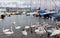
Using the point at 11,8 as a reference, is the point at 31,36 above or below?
above

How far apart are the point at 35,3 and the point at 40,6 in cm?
76

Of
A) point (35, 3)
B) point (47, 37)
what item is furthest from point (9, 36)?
point (35, 3)

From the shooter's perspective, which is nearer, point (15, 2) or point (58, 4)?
point (58, 4)

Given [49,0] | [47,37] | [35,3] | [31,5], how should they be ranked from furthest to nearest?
[31,5]
[35,3]
[49,0]
[47,37]

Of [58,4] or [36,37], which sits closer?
[36,37]

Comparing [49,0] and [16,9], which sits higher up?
[49,0]

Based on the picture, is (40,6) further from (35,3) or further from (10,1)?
(10,1)

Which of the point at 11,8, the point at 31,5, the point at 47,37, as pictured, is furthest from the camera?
the point at 11,8

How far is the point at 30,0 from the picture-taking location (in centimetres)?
2280

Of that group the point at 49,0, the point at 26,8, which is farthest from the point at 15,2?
the point at 49,0

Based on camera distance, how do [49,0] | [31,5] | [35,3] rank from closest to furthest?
[49,0] → [35,3] → [31,5]

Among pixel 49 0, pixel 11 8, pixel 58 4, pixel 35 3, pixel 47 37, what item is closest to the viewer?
pixel 47 37

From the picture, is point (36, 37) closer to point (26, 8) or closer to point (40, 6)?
point (40, 6)

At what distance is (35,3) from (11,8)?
198 inches
